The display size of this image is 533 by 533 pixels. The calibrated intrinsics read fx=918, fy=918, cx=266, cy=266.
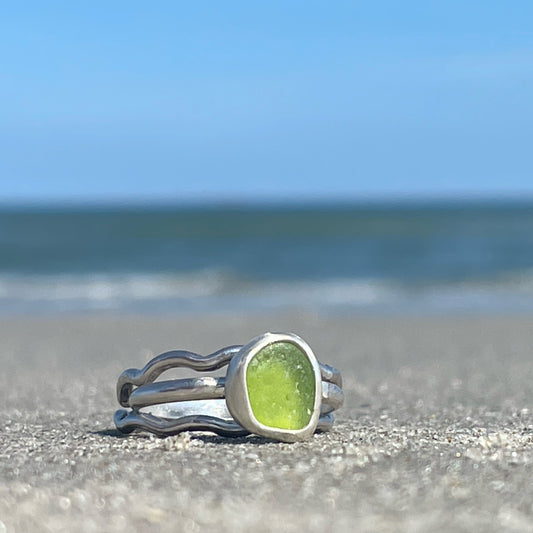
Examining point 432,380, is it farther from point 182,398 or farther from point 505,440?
point 182,398

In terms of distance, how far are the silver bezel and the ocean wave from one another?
9.68 m

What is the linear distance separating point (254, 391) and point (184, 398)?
0.29 metres

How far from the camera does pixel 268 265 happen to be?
845 inches

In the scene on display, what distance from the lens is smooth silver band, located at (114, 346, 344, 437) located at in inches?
132

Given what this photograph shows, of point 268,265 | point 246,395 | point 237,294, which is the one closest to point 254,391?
point 246,395

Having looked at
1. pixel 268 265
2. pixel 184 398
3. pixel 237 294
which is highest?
pixel 268 265

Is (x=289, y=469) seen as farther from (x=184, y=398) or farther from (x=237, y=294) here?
(x=237, y=294)

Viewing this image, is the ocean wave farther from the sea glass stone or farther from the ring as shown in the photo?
the sea glass stone

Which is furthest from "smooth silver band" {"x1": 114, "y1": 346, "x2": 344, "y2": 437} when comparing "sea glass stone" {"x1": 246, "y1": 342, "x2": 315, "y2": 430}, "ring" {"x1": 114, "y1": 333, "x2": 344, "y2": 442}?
"sea glass stone" {"x1": 246, "y1": 342, "x2": 315, "y2": 430}

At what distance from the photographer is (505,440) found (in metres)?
3.52

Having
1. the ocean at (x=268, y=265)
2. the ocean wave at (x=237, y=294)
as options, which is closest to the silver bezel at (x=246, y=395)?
the ocean at (x=268, y=265)

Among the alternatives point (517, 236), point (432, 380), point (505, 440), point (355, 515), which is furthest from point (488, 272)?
point (355, 515)

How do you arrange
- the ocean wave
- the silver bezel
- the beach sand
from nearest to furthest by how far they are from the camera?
the beach sand → the silver bezel → the ocean wave

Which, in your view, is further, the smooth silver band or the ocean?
the ocean
